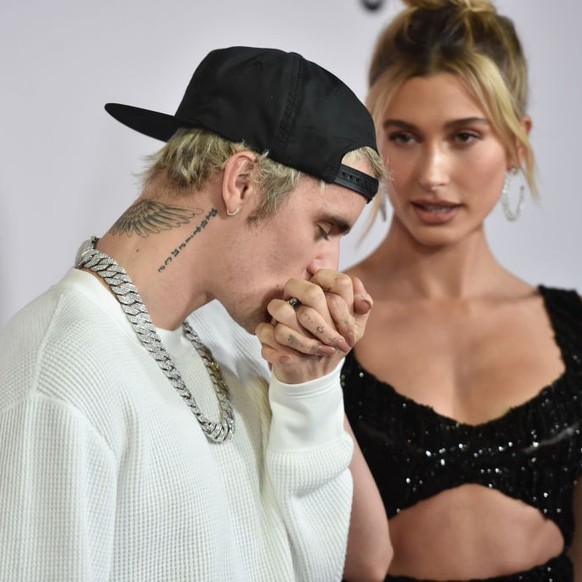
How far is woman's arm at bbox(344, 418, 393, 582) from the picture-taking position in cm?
131

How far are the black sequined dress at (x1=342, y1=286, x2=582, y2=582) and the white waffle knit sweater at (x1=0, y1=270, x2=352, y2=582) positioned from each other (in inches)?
11.4

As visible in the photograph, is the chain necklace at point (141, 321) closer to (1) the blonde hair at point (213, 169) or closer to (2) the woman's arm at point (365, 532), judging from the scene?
(1) the blonde hair at point (213, 169)

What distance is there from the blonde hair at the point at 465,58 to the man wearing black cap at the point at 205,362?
0.46 m

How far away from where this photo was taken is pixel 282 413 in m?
1.14

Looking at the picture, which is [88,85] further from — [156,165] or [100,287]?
[100,287]

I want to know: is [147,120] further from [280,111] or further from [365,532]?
[365,532]

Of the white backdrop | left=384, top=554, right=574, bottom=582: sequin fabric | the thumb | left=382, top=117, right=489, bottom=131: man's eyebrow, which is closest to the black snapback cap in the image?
the thumb

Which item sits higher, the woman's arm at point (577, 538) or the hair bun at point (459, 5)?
the hair bun at point (459, 5)

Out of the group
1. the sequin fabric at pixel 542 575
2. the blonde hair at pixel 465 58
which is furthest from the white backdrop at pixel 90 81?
the sequin fabric at pixel 542 575

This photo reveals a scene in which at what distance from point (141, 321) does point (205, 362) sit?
163mm

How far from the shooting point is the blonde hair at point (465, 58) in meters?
1.53

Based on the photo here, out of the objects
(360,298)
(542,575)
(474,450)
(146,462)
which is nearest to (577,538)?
(542,575)

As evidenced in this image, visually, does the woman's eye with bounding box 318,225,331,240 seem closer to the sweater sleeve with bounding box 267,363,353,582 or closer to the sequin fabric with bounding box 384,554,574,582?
the sweater sleeve with bounding box 267,363,353,582

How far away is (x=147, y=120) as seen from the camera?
1.15 meters
